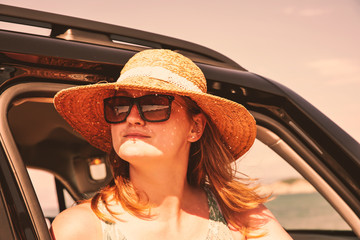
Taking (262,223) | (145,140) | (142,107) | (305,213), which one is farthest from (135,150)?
(305,213)

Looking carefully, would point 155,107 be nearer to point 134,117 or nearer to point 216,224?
point 134,117

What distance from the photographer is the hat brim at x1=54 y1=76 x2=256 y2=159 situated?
1.59 metres

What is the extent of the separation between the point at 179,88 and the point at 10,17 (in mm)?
666

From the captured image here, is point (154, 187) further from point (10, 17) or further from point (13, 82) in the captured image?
point (10, 17)

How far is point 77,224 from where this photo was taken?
4.90 feet

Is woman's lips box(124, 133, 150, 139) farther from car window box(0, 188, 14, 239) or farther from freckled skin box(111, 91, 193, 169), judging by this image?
car window box(0, 188, 14, 239)

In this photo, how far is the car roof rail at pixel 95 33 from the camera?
1.64 metres

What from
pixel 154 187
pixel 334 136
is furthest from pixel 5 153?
pixel 334 136

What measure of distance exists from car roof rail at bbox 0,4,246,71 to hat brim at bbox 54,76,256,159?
22cm

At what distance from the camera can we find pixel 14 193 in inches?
47.2

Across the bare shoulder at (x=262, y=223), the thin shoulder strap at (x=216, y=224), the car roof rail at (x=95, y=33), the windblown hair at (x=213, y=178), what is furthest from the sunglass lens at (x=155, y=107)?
the bare shoulder at (x=262, y=223)

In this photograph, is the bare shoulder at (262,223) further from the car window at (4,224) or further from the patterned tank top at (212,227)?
the car window at (4,224)

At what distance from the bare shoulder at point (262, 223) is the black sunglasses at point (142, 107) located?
0.66m

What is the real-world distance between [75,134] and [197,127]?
1.10 meters
